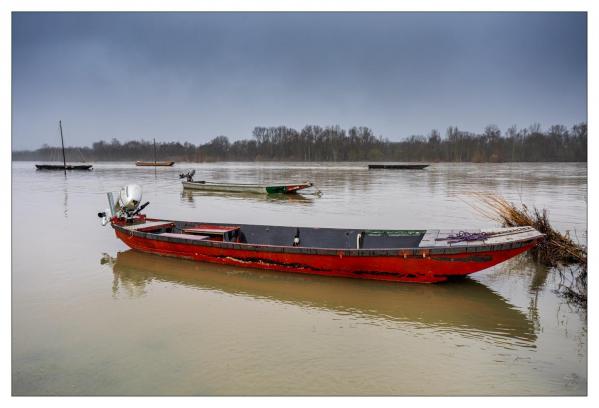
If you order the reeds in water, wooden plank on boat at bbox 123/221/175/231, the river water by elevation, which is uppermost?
wooden plank on boat at bbox 123/221/175/231

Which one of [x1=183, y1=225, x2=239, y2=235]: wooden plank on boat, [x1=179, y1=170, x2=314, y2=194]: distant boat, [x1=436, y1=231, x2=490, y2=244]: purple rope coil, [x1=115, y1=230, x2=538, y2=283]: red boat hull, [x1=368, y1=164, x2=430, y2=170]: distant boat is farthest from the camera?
[x1=368, y1=164, x2=430, y2=170]: distant boat

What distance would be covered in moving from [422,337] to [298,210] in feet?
37.4

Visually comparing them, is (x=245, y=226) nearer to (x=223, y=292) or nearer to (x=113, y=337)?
(x=223, y=292)

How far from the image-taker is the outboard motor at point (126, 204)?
29.3ft

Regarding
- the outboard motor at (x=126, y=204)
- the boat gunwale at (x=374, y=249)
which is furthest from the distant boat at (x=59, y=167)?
the boat gunwale at (x=374, y=249)

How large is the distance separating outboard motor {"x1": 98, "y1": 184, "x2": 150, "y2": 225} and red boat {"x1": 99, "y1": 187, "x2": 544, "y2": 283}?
0.03 meters

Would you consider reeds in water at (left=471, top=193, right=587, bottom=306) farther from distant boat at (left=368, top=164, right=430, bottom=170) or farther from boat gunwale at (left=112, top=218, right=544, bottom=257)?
distant boat at (left=368, top=164, right=430, bottom=170)

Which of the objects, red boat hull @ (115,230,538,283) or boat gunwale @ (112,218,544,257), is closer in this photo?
boat gunwale @ (112,218,544,257)

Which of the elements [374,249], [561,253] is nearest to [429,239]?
[374,249]

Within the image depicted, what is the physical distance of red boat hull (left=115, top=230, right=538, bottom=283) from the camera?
248 inches

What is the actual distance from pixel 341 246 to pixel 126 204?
4.57m

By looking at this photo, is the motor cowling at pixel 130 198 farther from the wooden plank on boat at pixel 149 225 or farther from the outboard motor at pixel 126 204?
the wooden plank on boat at pixel 149 225

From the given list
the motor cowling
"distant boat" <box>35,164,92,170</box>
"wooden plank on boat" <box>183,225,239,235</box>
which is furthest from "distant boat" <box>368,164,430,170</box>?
the motor cowling
